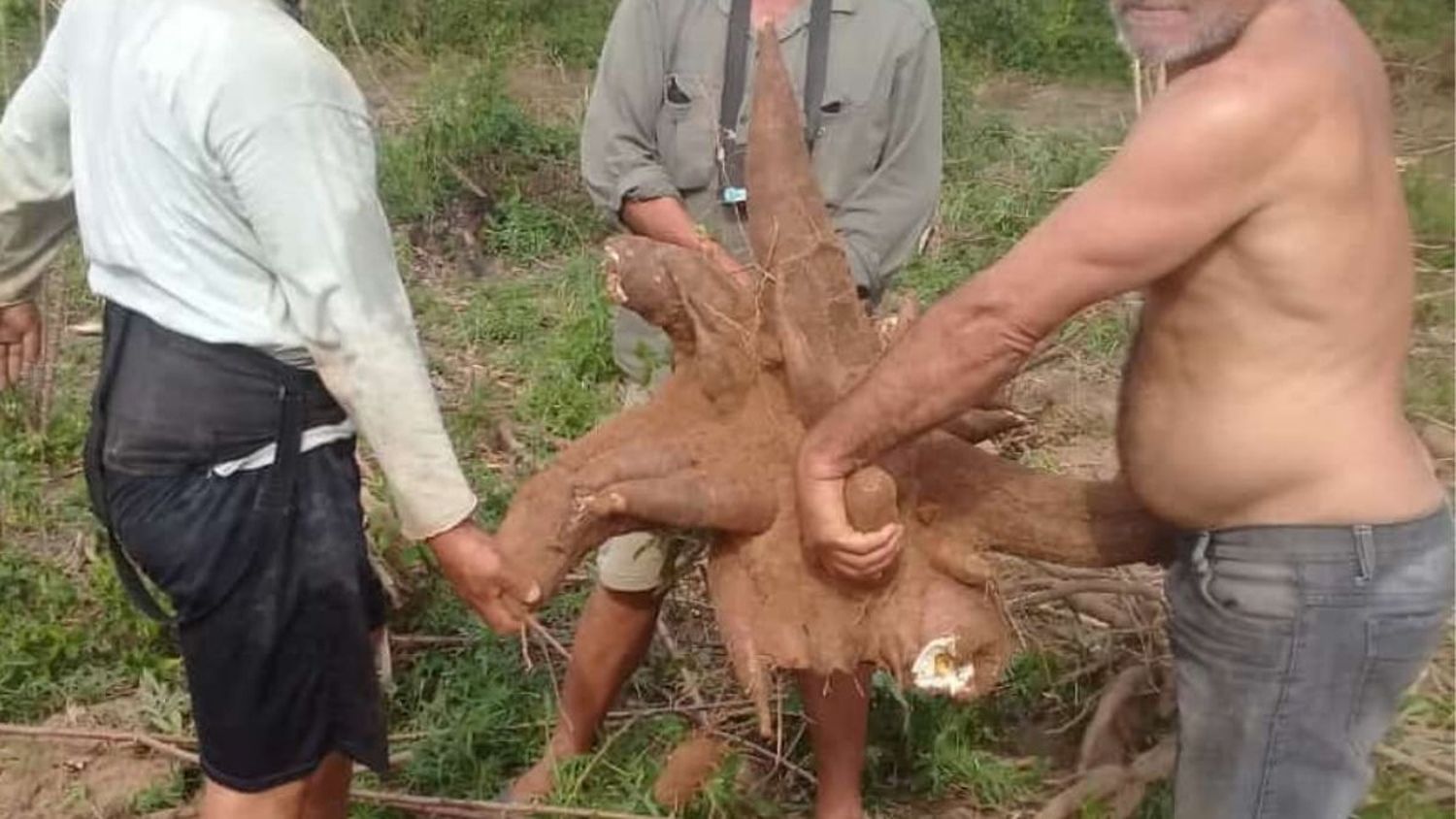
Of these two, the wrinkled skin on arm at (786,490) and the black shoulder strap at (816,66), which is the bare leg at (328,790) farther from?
the black shoulder strap at (816,66)

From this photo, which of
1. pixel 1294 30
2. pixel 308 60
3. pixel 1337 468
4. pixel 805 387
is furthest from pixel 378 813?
pixel 1294 30

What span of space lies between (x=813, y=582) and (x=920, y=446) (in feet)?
0.86

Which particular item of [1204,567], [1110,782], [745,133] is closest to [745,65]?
[745,133]

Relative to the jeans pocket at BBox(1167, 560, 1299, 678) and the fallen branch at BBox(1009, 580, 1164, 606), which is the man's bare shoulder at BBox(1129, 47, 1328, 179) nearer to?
the jeans pocket at BBox(1167, 560, 1299, 678)

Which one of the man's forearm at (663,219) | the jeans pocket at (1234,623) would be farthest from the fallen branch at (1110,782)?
the man's forearm at (663,219)

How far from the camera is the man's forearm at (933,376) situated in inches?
89.8

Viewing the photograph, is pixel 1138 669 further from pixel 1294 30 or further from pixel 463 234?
pixel 463 234

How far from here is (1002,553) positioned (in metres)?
2.76

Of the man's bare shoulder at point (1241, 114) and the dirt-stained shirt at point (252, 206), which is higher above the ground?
the man's bare shoulder at point (1241, 114)

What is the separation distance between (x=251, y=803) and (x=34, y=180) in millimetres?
1001

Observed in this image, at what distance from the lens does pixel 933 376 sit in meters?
2.34

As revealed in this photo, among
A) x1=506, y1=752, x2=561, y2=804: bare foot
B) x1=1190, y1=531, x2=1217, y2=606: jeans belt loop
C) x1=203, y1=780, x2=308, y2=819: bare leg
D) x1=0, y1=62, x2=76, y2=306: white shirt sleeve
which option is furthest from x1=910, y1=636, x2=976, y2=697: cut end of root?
x1=0, y1=62, x2=76, y2=306: white shirt sleeve

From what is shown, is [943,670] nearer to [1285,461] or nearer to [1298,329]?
[1285,461]

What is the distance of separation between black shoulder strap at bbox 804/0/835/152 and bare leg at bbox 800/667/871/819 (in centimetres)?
97
